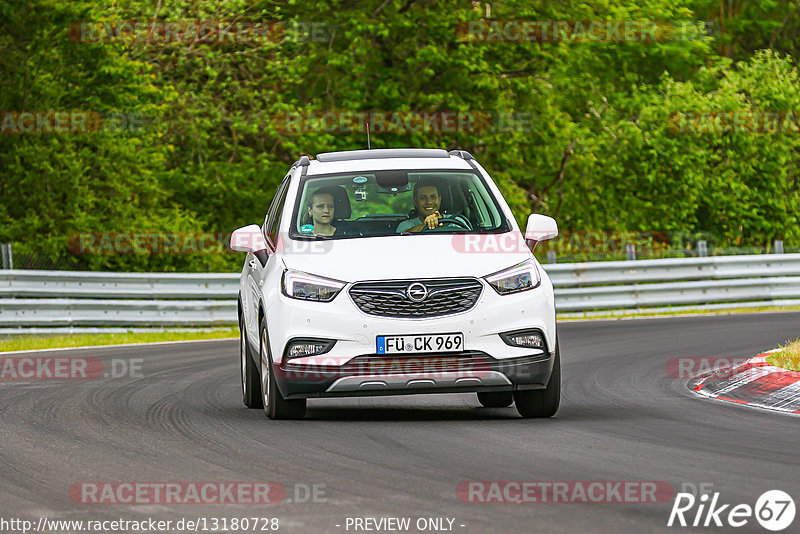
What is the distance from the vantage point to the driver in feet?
35.4

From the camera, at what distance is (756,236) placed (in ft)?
128

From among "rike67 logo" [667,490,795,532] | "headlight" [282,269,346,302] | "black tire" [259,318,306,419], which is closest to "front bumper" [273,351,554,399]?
"black tire" [259,318,306,419]

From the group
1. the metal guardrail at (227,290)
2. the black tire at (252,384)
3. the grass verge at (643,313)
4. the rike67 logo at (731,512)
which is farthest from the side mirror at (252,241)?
the grass verge at (643,313)

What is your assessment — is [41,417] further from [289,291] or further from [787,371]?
[787,371]

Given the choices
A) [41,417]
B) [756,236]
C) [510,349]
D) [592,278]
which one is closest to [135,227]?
[592,278]

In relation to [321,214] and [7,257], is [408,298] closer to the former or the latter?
[321,214]

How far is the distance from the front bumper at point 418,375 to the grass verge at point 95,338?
11.4m

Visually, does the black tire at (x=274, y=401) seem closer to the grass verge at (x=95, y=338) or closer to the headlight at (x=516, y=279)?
the headlight at (x=516, y=279)

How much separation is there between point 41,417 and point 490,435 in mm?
3753

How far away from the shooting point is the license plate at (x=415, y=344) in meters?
9.66

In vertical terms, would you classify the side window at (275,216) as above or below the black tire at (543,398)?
above

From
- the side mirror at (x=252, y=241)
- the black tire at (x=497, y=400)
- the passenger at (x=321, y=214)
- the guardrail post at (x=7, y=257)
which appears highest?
the passenger at (x=321, y=214)

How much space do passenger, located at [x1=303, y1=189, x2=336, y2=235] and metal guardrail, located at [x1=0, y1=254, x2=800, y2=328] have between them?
1223 centimetres

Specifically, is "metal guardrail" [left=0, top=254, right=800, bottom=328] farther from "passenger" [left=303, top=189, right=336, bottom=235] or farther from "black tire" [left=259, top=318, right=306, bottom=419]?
"black tire" [left=259, top=318, right=306, bottom=419]
